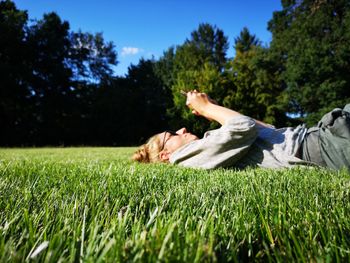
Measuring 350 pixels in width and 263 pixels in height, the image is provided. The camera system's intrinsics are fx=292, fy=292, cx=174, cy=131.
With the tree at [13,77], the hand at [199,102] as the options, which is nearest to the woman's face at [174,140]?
the hand at [199,102]

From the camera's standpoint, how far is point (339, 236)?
2.50 feet

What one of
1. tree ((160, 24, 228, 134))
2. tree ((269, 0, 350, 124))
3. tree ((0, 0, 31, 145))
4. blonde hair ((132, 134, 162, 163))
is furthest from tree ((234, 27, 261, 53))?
blonde hair ((132, 134, 162, 163))

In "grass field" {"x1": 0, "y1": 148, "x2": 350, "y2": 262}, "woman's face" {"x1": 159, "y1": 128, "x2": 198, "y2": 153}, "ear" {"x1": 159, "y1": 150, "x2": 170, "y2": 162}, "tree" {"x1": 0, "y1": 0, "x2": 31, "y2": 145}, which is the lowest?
"grass field" {"x1": 0, "y1": 148, "x2": 350, "y2": 262}

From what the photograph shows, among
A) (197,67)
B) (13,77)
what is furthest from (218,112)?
(197,67)

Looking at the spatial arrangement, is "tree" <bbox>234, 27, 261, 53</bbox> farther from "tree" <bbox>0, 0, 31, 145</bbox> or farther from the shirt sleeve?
the shirt sleeve

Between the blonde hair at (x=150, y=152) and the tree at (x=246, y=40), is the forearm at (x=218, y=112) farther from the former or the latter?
the tree at (x=246, y=40)

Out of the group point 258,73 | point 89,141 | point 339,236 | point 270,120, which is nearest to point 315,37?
point 258,73

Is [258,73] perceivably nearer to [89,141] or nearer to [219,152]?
[89,141]

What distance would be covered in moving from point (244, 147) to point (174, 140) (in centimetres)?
96

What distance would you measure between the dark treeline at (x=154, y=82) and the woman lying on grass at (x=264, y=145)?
19730 mm

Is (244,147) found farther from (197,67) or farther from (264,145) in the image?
(197,67)

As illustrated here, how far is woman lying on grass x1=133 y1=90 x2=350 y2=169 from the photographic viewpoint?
2366 mm

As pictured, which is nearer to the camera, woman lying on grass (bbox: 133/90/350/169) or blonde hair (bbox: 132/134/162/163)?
woman lying on grass (bbox: 133/90/350/169)

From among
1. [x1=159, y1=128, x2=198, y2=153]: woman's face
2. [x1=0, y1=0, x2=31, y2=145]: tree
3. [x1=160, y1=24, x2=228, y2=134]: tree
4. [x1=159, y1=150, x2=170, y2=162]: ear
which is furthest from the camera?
[x1=160, y1=24, x2=228, y2=134]: tree
